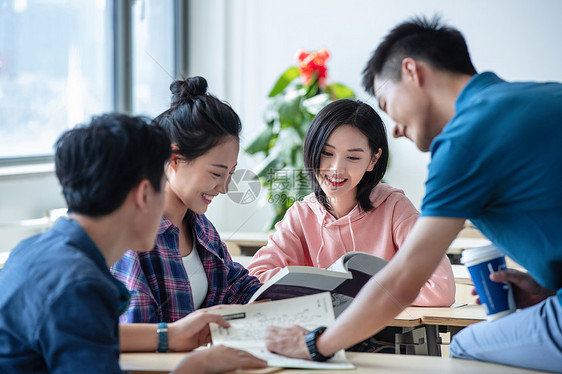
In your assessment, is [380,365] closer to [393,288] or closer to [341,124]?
[393,288]

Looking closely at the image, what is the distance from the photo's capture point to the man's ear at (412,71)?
126cm

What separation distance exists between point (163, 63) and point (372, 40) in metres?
1.51

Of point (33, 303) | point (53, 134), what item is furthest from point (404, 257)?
point (53, 134)

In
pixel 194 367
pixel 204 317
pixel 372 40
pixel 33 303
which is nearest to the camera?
pixel 33 303

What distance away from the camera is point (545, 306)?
1.13 metres

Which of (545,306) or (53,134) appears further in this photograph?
(53,134)

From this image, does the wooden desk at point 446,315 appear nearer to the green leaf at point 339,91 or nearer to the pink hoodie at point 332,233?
the pink hoodie at point 332,233

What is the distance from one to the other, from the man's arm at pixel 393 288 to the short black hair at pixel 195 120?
1.81 ft

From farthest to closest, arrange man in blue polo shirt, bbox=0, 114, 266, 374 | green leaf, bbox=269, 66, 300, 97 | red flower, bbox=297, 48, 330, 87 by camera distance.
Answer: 1. green leaf, bbox=269, 66, 300, 97
2. red flower, bbox=297, 48, 330, 87
3. man in blue polo shirt, bbox=0, 114, 266, 374

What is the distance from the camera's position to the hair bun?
158 centimetres

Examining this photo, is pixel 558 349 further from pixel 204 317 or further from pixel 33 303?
pixel 33 303

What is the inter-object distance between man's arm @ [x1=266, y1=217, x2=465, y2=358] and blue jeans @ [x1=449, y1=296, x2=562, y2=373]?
0.15m

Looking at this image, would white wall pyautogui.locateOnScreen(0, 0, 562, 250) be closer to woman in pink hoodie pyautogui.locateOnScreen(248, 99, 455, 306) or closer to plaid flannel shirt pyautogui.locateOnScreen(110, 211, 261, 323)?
woman in pink hoodie pyautogui.locateOnScreen(248, 99, 455, 306)

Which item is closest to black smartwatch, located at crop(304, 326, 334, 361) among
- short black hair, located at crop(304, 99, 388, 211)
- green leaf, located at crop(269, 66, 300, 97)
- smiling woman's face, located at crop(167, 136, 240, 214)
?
smiling woman's face, located at crop(167, 136, 240, 214)
